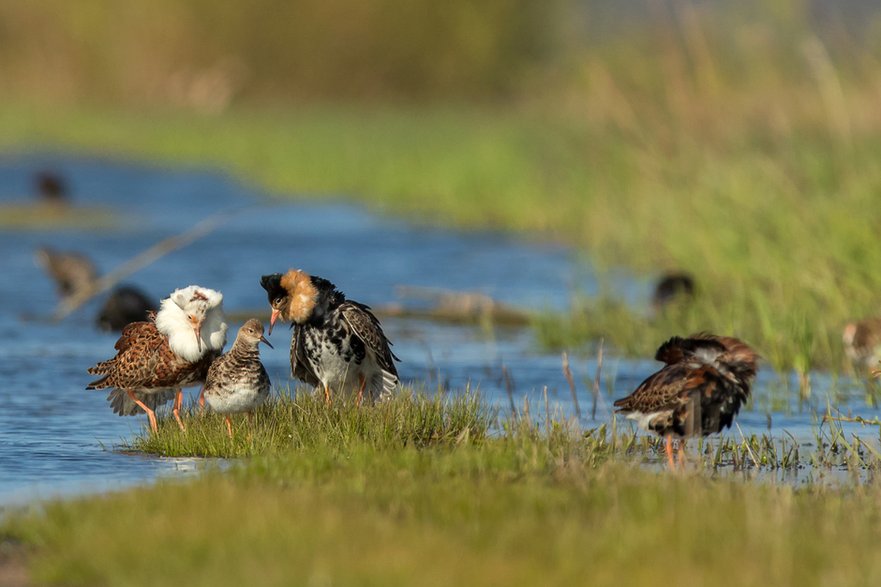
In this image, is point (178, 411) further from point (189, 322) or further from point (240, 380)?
point (240, 380)

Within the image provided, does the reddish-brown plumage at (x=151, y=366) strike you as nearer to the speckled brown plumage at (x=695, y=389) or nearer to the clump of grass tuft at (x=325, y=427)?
the clump of grass tuft at (x=325, y=427)

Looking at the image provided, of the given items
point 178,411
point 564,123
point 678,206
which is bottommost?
point 178,411

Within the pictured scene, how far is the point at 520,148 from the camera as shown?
29766mm

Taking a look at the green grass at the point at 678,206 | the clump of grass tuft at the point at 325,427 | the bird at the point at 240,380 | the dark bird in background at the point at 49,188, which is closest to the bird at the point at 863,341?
the green grass at the point at 678,206

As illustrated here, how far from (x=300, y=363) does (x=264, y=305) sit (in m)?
7.30

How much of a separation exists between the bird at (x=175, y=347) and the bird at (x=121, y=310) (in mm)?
5393

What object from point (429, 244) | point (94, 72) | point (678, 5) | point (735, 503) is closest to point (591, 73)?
point (678, 5)

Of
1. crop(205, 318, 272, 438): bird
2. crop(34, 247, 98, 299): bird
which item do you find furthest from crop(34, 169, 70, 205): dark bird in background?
crop(205, 318, 272, 438): bird

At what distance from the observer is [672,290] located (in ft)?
50.2

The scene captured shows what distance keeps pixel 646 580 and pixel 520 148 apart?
24.1m

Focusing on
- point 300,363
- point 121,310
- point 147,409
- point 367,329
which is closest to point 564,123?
point 121,310

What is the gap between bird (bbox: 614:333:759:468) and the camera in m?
8.54

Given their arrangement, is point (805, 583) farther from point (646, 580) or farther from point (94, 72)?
point (94, 72)

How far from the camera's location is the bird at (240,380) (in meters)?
8.98
